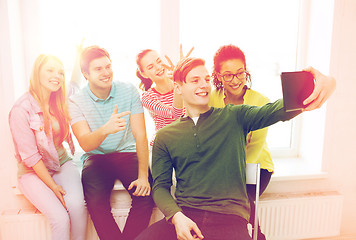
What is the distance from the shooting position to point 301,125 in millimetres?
2424

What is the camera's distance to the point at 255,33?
2.29m

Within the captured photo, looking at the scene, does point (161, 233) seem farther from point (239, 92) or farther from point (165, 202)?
point (239, 92)

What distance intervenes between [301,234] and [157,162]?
1262 mm

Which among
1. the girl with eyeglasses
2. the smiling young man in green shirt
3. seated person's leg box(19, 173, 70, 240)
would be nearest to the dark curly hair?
the girl with eyeglasses

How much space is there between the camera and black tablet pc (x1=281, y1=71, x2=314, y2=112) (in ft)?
3.88

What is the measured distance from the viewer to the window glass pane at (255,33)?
2164 millimetres

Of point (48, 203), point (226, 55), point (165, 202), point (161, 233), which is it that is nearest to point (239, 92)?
point (226, 55)

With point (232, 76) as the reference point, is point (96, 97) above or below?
below

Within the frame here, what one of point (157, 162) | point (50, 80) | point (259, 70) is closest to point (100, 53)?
point (50, 80)

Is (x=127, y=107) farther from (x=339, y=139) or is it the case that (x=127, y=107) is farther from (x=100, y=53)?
(x=339, y=139)

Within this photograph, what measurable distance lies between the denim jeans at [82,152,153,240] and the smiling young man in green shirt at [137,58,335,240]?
0.94ft

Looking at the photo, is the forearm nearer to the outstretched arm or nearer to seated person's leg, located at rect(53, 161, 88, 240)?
seated person's leg, located at rect(53, 161, 88, 240)

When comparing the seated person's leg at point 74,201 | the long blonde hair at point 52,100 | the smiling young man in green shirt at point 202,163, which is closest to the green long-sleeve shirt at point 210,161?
the smiling young man in green shirt at point 202,163

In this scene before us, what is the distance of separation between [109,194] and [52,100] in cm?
62
